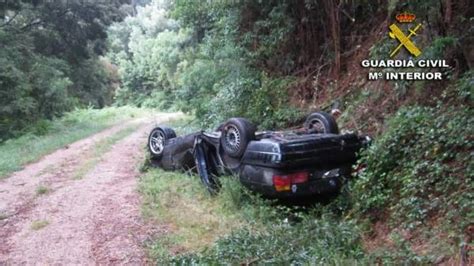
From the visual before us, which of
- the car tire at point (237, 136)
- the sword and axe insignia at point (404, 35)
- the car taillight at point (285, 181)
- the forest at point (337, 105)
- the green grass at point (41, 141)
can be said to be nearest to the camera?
the forest at point (337, 105)

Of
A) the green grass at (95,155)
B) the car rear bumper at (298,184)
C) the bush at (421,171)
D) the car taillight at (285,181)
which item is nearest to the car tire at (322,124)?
the car rear bumper at (298,184)

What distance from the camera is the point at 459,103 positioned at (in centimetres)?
633

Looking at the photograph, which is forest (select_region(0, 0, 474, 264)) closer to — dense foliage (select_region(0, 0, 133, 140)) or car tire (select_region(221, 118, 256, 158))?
dense foliage (select_region(0, 0, 133, 140))

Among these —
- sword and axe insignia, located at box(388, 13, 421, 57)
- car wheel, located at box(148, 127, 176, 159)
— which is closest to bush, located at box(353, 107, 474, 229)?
sword and axe insignia, located at box(388, 13, 421, 57)

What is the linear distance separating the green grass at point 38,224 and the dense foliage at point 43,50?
13800 millimetres

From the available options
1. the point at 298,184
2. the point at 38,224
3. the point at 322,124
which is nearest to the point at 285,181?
the point at 298,184

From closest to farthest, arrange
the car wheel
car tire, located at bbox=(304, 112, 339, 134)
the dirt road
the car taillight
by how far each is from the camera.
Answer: the dirt road → the car taillight → car tire, located at bbox=(304, 112, 339, 134) → the car wheel

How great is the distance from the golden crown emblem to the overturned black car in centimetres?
221

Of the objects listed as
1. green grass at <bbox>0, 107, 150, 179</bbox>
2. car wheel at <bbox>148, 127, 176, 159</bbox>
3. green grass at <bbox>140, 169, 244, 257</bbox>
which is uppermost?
car wheel at <bbox>148, 127, 176, 159</bbox>

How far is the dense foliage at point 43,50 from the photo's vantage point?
65.6ft

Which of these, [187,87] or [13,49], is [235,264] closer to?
[187,87]

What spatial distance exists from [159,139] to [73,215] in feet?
10.2

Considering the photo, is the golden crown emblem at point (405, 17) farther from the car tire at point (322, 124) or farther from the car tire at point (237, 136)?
the car tire at point (237, 136)

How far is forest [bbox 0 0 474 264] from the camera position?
5008 mm
